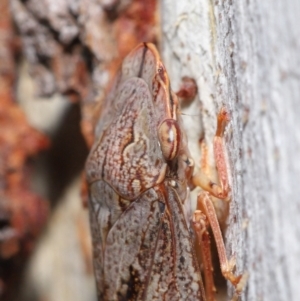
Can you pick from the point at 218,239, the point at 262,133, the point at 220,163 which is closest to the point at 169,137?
the point at 220,163

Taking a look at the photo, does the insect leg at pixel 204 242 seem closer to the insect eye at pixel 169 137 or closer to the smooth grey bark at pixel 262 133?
the smooth grey bark at pixel 262 133

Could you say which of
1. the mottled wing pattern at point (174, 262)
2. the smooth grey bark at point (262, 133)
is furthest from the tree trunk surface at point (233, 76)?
the mottled wing pattern at point (174, 262)

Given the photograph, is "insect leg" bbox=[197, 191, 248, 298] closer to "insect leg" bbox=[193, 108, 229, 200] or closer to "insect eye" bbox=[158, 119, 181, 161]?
"insect leg" bbox=[193, 108, 229, 200]

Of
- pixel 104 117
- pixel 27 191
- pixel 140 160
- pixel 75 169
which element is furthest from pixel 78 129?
pixel 140 160

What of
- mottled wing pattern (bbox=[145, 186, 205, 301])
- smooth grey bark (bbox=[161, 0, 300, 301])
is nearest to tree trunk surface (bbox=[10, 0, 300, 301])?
smooth grey bark (bbox=[161, 0, 300, 301])

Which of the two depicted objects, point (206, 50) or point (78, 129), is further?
point (78, 129)

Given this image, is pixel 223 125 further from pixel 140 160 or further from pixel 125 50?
pixel 125 50
